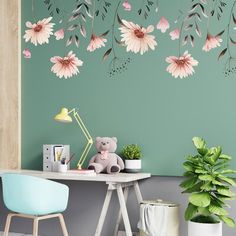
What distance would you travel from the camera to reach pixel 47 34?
3.98 metres

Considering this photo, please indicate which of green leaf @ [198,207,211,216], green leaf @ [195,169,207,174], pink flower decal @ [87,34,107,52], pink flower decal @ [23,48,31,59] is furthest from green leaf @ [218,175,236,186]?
pink flower decal @ [23,48,31,59]

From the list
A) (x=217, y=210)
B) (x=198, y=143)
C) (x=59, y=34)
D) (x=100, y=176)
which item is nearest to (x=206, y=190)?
(x=217, y=210)

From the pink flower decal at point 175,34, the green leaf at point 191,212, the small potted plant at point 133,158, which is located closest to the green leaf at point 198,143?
the green leaf at point 191,212

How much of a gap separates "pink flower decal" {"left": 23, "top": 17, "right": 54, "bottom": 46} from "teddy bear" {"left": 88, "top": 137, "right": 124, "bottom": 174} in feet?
3.21

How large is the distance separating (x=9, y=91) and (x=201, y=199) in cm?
187

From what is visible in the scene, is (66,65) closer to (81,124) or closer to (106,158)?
(81,124)

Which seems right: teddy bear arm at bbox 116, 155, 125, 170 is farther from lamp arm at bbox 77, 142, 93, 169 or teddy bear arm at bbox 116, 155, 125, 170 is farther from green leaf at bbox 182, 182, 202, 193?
green leaf at bbox 182, 182, 202, 193

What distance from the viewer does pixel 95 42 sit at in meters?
3.84

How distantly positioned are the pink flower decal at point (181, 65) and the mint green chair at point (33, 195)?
3.89 feet

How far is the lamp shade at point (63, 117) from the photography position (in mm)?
3643

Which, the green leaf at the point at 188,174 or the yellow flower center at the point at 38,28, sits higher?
the yellow flower center at the point at 38,28

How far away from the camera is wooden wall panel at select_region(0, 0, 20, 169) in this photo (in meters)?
4.04

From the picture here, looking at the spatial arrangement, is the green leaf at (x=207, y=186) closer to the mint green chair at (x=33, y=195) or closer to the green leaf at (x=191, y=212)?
the green leaf at (x=191, y=212)

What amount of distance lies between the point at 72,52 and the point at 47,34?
28 centimetres
